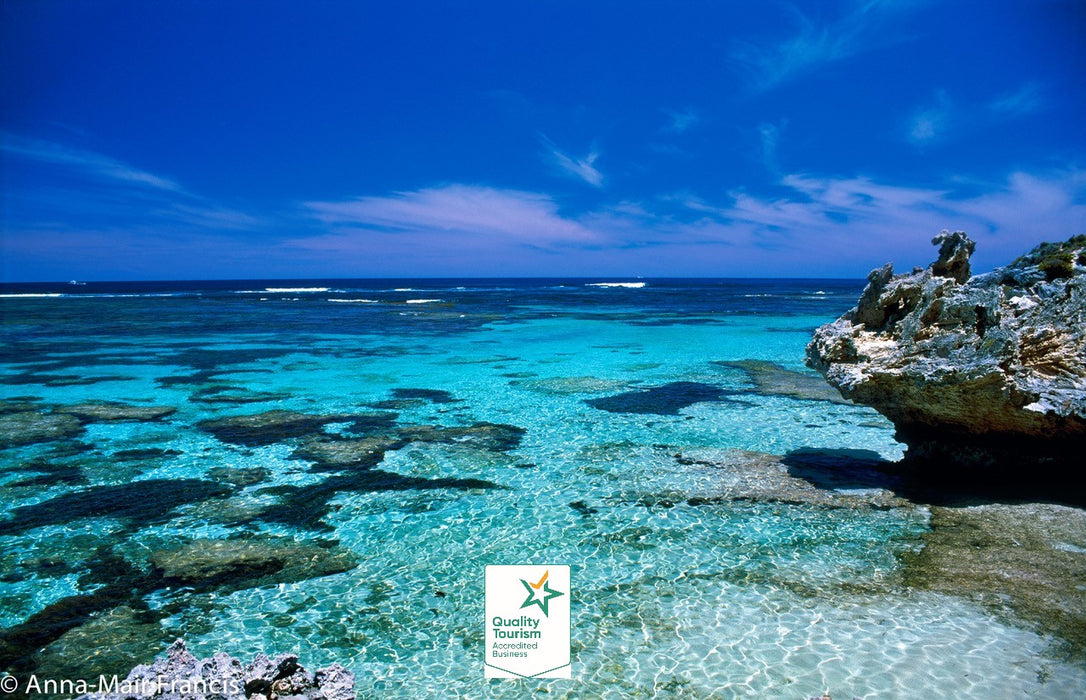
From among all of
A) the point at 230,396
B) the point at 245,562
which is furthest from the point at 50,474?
the point at 230,396

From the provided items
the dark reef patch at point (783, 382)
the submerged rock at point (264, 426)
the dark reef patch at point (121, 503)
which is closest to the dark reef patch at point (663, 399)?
the dark reef patch at point (783, 382)

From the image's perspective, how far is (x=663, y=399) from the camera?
16547 millimetres

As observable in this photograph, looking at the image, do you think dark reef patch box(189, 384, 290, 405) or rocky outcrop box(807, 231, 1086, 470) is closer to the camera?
rocky outcrop box(807, 231, 1086, 470)

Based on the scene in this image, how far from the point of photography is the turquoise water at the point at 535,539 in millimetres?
5543

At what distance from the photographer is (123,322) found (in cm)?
4203

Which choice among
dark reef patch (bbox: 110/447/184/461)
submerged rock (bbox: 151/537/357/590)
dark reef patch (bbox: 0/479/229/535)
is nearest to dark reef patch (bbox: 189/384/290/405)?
dark reef patch (bbox: 110/447/184/461)

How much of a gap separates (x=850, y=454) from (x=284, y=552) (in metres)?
9.73

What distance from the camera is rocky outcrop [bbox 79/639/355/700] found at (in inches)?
160

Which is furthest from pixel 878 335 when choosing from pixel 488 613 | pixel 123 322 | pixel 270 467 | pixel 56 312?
pixel 56 312

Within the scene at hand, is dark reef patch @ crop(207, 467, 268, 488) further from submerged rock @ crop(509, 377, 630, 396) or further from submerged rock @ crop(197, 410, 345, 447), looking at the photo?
submerged rock @ crop(509, 377, 630, 396)

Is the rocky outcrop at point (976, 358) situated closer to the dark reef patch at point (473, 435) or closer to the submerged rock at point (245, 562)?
the dark reef patch at point (473, 435)

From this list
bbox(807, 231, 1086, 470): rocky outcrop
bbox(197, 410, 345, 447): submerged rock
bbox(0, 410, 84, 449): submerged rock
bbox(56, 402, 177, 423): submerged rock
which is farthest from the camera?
bbox(56, 402, 177, 423): submerged rock

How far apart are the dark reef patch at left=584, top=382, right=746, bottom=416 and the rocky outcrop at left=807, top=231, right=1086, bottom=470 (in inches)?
211

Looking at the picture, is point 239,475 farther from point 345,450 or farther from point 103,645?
point 103,645
